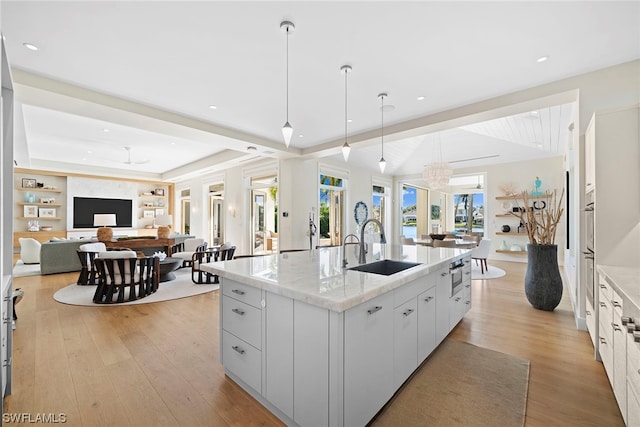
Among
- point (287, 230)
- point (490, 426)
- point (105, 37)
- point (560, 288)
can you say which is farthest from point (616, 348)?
point (287, 230)

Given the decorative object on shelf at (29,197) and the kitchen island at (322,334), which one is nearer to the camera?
the kitchen island at (322,334)

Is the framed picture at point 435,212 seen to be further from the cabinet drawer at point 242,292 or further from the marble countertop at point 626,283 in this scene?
the cabinet drawer at point 242,292

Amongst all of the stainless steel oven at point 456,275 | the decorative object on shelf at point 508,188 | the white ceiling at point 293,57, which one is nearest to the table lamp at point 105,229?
the white ceiling at point 293,57

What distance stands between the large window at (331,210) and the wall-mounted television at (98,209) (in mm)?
7837

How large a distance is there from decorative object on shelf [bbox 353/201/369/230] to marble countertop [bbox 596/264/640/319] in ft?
20.8

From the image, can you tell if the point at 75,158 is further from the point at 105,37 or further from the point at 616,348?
the point at 616,348

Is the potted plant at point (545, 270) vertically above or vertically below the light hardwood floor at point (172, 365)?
above

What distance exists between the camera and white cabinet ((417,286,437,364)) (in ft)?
6.98

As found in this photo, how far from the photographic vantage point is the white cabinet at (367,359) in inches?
56.2

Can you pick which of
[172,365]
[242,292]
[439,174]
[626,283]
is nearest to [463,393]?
[626,283]

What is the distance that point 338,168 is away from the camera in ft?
26.6

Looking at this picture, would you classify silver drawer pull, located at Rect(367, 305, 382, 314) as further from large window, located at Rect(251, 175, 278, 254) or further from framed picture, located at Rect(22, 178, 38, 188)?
framed picture, located at Rect(22, 178, 38, 188)

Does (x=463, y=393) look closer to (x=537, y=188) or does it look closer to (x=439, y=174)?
(x=439, y=174)

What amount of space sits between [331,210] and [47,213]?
9.29 meters
